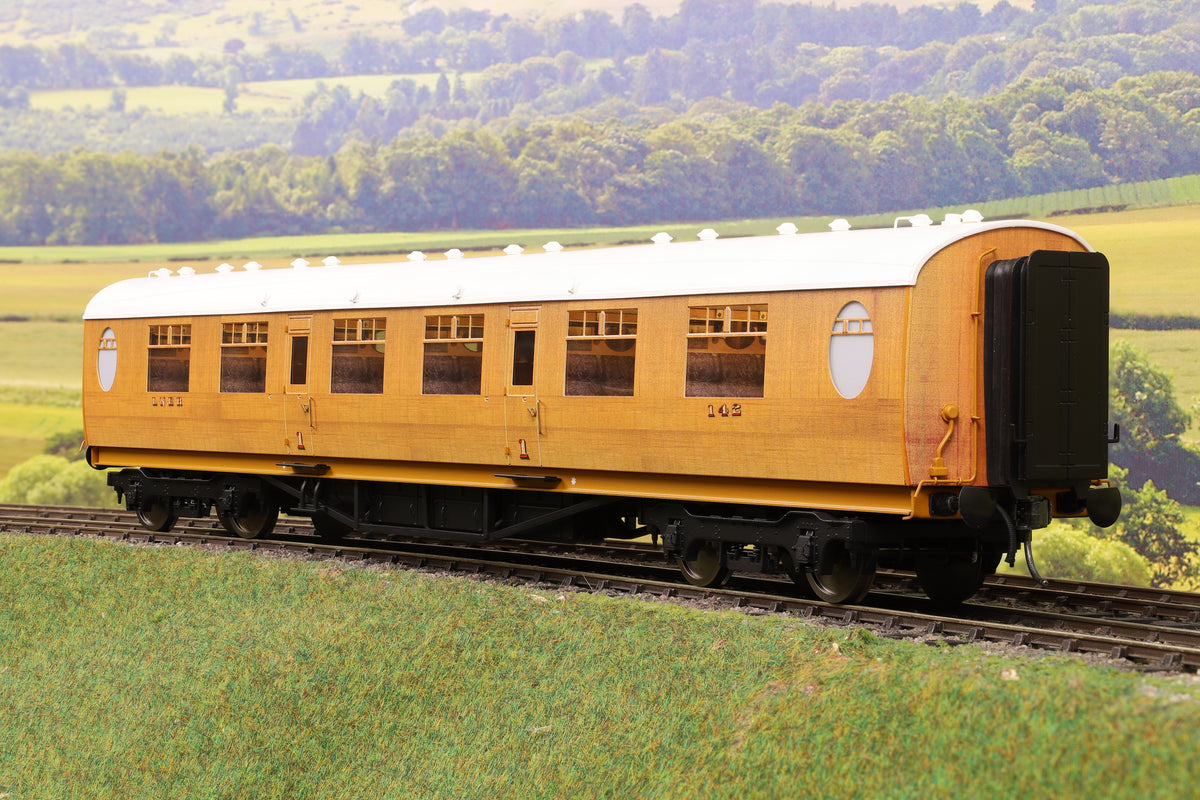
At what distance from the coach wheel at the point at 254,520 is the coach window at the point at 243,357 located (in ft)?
6.24

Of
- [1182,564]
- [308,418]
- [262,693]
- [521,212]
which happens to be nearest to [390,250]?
[521,212]

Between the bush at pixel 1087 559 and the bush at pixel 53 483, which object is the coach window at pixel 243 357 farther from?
the bush at pixel 53 483

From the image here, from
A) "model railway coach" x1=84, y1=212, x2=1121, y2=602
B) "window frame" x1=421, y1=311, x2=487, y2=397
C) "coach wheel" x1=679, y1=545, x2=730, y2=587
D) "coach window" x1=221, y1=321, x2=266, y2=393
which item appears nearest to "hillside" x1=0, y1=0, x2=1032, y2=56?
"coach window" x1=221, y1=321, x2=266, y2=393

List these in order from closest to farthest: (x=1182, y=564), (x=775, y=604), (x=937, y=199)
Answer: (x=775, y=604) → (x=1182, y=564) → (x=937, y=199)

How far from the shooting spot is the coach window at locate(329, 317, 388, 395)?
15.0 meters

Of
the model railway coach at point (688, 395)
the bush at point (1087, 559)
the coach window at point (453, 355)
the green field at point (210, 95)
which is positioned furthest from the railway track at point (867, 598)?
the green field at point (210, 95)

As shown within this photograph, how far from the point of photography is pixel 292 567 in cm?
1495

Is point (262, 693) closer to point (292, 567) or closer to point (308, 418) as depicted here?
point (292, 567)

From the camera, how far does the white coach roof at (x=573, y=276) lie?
1103 centimetres

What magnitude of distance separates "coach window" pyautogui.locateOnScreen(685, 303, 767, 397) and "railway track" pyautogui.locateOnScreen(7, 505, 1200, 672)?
6.55 feet

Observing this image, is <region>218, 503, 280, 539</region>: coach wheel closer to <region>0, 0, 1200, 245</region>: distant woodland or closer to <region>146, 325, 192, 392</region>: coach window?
<region>146, 325, 192, 392</region>: coach window

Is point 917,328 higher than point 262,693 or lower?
higher

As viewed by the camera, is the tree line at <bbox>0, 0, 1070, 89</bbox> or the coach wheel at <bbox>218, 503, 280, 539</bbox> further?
the tree line at <bbox>0, 0, 1070, 89</bbox>

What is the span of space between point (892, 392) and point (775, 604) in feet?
7.74
